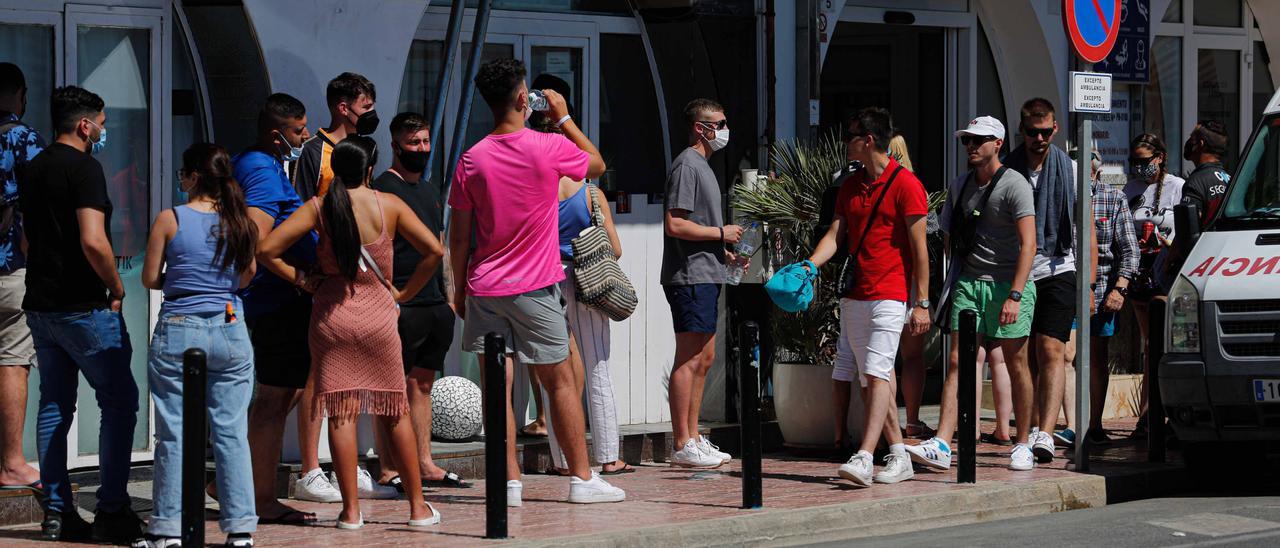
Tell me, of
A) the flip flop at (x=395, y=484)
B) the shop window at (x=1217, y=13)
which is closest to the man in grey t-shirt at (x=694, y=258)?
the flip flop at (x=395, y=484)

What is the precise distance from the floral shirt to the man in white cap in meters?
4.58

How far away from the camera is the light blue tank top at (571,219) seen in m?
9.20

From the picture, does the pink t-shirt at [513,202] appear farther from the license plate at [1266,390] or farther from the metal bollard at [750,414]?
the license plate at [1266,390]

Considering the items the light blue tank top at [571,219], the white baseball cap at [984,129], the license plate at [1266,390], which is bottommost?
the license plate at [1266,390]

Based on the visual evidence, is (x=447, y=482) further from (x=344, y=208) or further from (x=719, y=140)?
(x=719, y=140)

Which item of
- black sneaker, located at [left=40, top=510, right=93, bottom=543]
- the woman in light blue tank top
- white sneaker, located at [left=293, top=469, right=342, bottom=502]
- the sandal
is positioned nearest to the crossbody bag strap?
the sandal

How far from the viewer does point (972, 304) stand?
9.97 meters

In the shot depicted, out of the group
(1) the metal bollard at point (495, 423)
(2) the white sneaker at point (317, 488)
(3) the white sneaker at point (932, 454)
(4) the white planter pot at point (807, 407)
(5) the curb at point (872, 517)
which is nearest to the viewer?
(1) the metal bollard at point (495, 423)

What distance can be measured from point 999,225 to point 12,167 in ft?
16.5

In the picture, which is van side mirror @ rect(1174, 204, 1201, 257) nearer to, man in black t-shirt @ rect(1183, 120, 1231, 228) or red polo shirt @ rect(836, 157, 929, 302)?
man in black t-shirt @ rect(1183, 120, 1231, 228)

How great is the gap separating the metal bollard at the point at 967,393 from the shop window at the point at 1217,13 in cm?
754

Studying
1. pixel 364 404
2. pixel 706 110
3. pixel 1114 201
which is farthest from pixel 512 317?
pixel 1114 201

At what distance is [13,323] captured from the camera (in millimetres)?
7945

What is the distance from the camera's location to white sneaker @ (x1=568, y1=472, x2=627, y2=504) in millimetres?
8516
